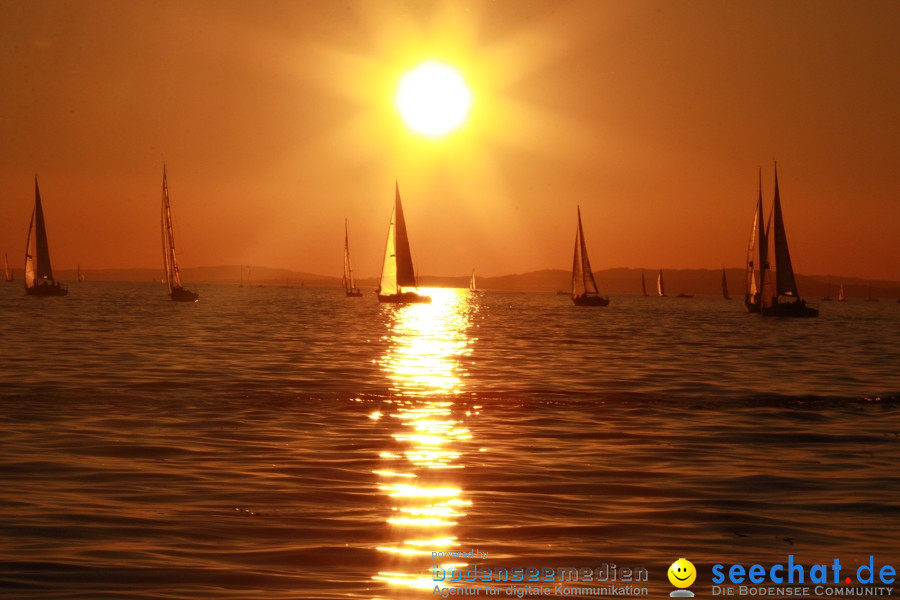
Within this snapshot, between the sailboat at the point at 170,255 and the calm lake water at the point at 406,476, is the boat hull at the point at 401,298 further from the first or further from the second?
the calm lake water at the point at 406,476

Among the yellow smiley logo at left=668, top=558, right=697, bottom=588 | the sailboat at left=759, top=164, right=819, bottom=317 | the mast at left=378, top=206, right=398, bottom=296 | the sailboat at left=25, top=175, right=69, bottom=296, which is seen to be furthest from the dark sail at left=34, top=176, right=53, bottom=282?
the yellow smiley logo at left=668, top=558, right=697, bottom=588

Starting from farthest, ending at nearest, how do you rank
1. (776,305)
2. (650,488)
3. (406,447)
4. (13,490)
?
(776,305)
(406,447)
(650,488)
(13,490)

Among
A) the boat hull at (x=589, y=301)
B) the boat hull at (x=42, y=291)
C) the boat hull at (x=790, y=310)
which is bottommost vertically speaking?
the boat hull at (x=790, y=310)

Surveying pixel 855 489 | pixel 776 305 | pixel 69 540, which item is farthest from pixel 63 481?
pixel 776 305

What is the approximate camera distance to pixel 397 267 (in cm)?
11356

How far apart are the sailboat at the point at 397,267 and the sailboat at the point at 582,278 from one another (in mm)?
18678

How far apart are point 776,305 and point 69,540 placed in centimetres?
9262

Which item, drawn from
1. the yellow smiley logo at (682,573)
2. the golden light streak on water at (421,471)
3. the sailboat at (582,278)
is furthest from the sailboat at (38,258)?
the yellow smiley logo at (682,573)

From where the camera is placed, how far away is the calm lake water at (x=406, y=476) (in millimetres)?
9383

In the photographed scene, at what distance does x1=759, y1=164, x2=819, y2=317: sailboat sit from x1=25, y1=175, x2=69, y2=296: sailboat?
230 feet

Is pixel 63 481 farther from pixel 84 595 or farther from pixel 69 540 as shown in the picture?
pixel 84 595

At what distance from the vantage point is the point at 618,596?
27.9 feet

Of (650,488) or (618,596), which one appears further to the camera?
(650,488)

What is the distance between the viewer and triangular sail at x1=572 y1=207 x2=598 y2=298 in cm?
12252
